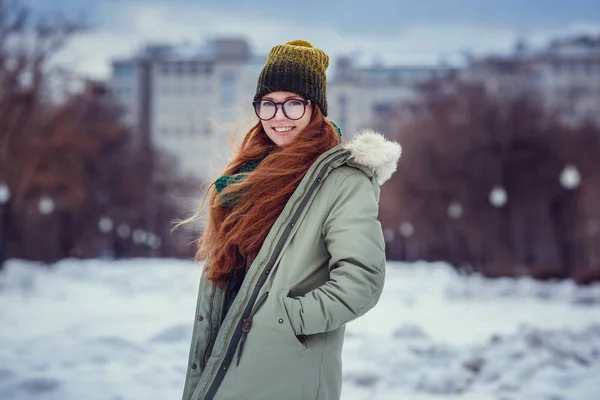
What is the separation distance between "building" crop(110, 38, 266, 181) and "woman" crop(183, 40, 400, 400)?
431 feet

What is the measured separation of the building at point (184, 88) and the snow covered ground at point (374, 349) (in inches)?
4652

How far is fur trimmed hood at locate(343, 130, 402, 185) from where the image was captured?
338cm

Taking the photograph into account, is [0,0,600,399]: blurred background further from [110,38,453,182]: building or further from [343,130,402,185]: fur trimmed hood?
[110,38,453,182]: building

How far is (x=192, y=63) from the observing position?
13750 cm

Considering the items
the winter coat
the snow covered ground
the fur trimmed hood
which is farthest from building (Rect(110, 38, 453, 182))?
the winter coat

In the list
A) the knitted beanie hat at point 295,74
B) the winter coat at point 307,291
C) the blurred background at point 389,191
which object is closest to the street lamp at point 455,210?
the blurred background at point 389,191

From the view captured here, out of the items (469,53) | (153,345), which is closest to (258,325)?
(153,345)

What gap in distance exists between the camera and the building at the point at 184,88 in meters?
136

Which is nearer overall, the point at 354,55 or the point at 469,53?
the point at 469,53

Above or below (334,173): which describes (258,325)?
below

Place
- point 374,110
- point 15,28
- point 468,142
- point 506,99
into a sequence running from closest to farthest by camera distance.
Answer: point 15,28
point 468,142
point 506,99
point 374,110

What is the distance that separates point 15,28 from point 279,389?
3251cm

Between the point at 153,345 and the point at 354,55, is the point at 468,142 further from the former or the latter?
the point at 354,55

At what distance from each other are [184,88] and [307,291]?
5347 inches
